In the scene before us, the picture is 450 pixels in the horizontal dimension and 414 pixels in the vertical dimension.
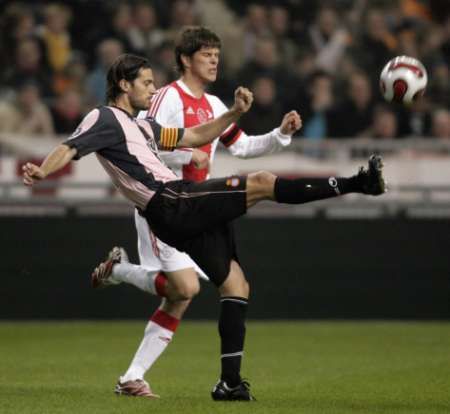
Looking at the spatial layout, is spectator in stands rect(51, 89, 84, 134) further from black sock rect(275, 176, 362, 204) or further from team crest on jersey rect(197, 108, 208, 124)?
black sock rect(275, 176, 362, 204)

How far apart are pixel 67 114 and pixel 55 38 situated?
1745 millimetres

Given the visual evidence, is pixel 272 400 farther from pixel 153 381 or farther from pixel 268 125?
pixel 268 125

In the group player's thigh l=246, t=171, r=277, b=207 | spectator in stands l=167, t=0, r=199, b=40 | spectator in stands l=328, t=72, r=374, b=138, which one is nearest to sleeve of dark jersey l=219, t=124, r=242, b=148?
player's thigh l=246, t=171, r=277, b=207

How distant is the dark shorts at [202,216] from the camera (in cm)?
693

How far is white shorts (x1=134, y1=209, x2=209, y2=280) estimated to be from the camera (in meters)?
7.89

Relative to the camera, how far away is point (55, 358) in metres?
9.88

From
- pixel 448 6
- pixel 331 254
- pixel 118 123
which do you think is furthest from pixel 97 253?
pixel 448 6

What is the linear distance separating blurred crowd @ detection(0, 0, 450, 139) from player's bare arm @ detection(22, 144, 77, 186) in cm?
696

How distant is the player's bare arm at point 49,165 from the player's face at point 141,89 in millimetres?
659

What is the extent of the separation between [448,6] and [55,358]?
31.3 ft

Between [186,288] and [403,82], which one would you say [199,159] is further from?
[403,82]

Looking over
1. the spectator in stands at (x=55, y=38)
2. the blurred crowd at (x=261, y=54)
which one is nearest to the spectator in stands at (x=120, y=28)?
the blurred crowd at (x=261, y=54)

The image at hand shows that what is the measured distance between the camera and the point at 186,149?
812 centimetres

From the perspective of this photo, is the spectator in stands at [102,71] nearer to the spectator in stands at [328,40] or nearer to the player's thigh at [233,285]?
the spectator in stands at [328,40]
